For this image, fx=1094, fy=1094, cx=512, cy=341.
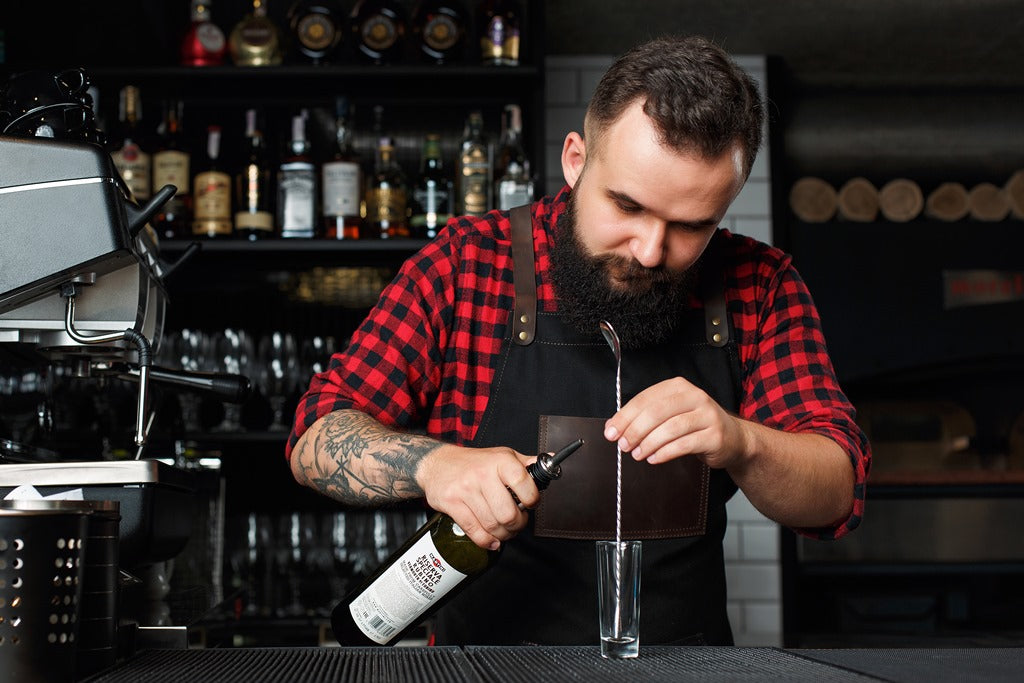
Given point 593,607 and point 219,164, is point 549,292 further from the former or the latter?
point 219,164

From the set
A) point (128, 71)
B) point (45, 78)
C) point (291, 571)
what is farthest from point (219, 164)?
point (45, 78)

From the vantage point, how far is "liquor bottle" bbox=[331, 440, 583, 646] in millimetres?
1019

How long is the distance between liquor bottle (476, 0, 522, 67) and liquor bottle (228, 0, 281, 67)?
1.58 feet

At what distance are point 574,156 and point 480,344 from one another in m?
0.28

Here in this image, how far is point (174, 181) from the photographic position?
2439 mm

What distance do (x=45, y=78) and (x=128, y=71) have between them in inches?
48.9

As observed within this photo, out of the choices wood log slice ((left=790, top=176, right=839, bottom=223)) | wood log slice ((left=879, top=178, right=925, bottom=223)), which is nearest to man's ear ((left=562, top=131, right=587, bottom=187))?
wood log slice ((left=790, top=176, right=839, bottom=223))

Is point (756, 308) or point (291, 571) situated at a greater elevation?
point (756, 308)

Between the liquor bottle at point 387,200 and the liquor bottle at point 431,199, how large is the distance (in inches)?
1.2

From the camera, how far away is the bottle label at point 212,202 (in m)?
2.45

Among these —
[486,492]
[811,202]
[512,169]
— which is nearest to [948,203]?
[811,202]

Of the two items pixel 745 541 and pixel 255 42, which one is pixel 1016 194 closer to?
pixel 745 541

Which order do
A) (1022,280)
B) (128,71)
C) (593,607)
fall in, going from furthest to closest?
(1022,280) → (128,71) → (593,607)

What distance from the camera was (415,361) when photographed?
141 cm
